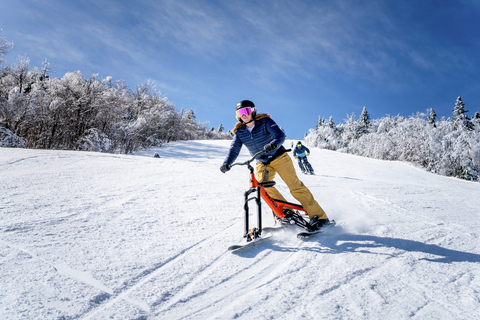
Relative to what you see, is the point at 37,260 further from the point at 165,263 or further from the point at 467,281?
the point at 467,281

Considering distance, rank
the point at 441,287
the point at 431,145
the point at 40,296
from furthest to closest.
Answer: the point at 431,145 < the point at 441,287 < the point at 40,296

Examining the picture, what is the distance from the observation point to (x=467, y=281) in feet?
7.29

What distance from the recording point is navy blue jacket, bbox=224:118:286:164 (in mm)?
3259

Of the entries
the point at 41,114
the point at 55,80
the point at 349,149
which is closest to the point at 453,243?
the point at 41,114

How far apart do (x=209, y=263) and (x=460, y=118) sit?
135 ft

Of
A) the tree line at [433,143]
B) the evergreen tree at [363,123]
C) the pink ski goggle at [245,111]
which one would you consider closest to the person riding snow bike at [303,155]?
the pink ski goggle at [245,111]

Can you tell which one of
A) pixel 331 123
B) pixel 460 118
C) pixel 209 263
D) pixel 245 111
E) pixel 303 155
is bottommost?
pixel 209 263

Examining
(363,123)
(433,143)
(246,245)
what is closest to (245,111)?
(246,245)

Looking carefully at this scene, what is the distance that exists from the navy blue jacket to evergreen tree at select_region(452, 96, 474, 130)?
116ft

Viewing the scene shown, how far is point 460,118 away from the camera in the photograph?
96.8ft

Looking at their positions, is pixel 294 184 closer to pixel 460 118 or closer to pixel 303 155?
pixel 303 155

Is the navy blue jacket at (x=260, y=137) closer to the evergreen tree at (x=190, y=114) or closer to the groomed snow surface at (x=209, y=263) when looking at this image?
the groomed snow surface at (x=209, y=263)

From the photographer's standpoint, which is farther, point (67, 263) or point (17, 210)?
point (17, 210)

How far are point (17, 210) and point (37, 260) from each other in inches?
73.5
